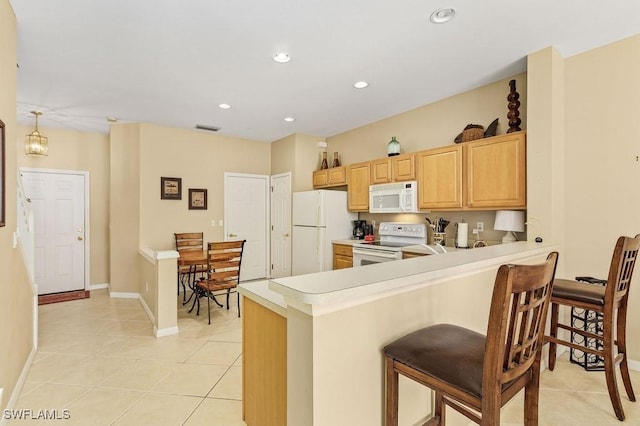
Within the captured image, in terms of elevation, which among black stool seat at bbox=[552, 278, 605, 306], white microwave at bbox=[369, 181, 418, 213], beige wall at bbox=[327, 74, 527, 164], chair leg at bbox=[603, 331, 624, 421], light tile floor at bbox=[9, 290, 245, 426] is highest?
beige wall at bbox=[327, 74, 527, 164]

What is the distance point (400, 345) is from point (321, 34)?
238 centimetres

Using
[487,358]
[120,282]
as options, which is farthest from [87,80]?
[487,358]

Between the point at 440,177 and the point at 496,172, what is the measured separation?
634mm

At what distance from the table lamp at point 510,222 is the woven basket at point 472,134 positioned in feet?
2.87

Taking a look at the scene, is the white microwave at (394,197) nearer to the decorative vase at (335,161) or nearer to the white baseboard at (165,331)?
the decorative vase at (335,161)

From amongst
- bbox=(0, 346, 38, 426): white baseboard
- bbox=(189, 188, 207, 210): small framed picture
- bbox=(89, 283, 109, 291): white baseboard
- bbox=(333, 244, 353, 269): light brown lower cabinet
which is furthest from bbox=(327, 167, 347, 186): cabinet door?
bbox=(89, 283, 109, 291): white baseboard

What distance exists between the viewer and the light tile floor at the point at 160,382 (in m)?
1.99

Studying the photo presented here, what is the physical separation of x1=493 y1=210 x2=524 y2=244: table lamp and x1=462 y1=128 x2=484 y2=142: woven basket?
87 cm

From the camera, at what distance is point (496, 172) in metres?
3.09

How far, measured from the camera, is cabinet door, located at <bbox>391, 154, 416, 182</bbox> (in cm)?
392

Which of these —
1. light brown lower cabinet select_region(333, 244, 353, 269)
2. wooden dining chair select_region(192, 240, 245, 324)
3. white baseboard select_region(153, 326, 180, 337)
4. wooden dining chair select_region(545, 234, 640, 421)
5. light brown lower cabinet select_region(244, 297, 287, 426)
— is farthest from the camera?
light brown lower cabinet select_region(333, 244, 353, 269)

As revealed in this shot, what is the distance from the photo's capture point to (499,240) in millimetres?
3389

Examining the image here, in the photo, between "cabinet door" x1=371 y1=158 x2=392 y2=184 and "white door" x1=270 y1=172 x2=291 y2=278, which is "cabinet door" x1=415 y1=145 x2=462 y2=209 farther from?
"white door" x1=270 y1=172 x2=291 y2=278

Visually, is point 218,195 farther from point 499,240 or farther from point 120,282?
point 499,240
